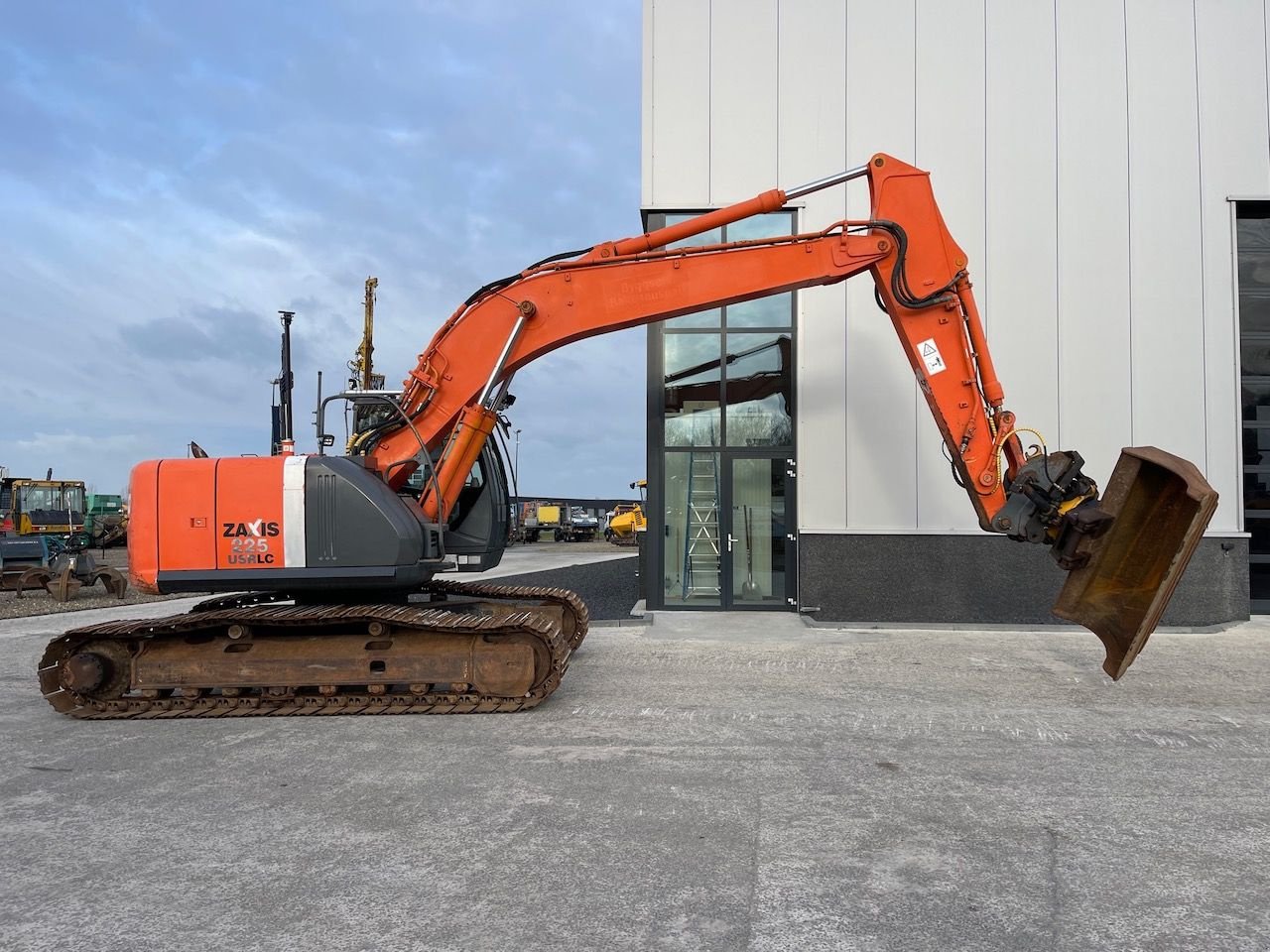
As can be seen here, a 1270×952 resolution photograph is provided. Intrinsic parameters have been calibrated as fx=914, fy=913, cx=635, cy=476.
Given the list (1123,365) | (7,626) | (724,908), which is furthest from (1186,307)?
(7,626)

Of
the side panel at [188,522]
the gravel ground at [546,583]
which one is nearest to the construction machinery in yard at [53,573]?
the gravel ground at [546,583]

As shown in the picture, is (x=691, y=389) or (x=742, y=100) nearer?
(x=742, y=100)

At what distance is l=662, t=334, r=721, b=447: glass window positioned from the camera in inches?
504

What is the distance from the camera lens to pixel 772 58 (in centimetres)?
1238

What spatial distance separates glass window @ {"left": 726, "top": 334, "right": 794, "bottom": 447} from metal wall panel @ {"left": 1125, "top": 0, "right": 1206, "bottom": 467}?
447 centimetres

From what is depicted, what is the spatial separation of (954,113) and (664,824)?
11.0 m

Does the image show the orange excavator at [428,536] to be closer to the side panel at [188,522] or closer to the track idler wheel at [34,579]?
the side panel at [188,522]

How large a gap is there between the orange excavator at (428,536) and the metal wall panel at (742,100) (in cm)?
469

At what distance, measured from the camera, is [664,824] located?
4.41 m

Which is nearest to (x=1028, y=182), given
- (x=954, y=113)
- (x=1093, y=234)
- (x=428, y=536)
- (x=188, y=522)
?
(x=1093, y=234)

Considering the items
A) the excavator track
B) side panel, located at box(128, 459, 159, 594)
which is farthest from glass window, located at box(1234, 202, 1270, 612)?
side panel, located at box(128, 459, 159, 594)

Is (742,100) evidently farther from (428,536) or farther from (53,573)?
(53,573)

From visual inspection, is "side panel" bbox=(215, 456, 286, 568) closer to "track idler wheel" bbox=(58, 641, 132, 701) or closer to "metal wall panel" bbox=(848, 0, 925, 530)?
"track idler wheel" bbox=(58, 641, 132, 701)

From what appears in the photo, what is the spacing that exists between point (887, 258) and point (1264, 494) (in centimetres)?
796
